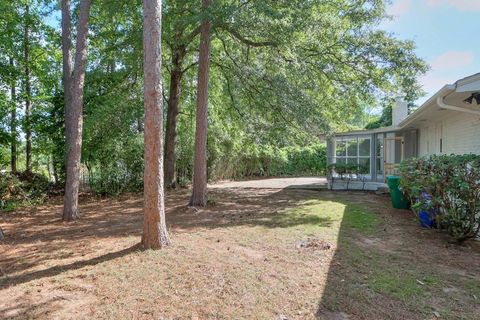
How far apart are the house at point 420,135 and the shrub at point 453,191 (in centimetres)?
119

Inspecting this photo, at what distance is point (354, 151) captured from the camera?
14.9m

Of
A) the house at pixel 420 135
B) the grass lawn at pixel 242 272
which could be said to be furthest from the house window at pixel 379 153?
the grass lawn at pixel 242 272

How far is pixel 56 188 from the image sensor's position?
12.2 metres

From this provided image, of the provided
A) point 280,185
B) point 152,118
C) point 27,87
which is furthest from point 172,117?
point 152,118

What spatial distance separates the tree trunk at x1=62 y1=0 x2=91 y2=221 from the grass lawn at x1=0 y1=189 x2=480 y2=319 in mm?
684

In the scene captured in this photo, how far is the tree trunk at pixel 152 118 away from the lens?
14.7 feet

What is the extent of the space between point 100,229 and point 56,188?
7270 millimetres

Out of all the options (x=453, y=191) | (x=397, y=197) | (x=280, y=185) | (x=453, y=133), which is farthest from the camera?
(x=280, y=185)

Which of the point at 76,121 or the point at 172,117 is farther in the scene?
the point at 172,117

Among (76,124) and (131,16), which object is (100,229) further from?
(131,16)

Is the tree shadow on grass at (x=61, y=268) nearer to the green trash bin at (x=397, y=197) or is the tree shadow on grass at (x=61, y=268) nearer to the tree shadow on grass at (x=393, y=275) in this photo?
the tree shadow on grass at (x=393, y=275)

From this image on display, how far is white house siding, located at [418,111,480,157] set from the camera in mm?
6953

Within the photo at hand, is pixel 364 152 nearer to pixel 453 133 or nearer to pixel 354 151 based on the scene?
pixel 354 151

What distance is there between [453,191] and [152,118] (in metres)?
4.85
